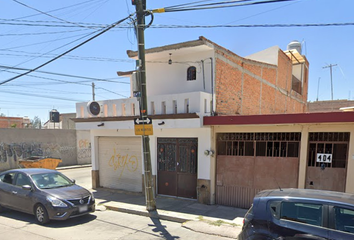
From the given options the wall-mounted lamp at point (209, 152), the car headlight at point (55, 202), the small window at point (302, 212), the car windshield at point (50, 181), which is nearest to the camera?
the small window at point (302, 212)

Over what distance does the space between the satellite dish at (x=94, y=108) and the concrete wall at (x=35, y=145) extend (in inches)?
443

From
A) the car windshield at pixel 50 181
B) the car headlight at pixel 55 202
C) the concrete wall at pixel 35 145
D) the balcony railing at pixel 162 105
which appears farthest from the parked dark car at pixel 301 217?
the concrete wall at pixel 35 145

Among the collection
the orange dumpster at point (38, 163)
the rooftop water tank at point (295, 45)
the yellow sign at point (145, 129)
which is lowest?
the orange dumpster at point (38, 163)

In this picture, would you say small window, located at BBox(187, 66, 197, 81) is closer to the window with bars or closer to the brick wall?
the brick wall

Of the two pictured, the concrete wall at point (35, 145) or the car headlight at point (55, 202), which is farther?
the concrete wall at point (35, 145)

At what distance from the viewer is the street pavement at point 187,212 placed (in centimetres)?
621

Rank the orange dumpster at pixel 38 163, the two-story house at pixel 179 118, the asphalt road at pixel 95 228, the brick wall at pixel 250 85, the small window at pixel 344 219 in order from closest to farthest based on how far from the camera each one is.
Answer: the small window at pixel 344 219 → the asphalt road at pixel 95 228 → the two-story house at pixel 179 118 → the brick wall at pixel 250 85 → the orange dumpster at pixel 38 163

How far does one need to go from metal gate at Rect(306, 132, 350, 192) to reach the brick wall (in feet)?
11.5

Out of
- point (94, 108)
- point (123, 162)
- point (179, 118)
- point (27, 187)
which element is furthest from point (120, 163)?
point (27, 187)

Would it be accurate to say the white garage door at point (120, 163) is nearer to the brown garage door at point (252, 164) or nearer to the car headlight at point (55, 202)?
the brown garage door at point (252, 164)

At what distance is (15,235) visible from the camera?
18.7ft

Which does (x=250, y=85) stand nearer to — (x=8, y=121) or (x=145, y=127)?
(x=145, y=127)

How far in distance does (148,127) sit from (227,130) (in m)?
2.97

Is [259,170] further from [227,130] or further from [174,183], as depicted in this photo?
[174,183]
